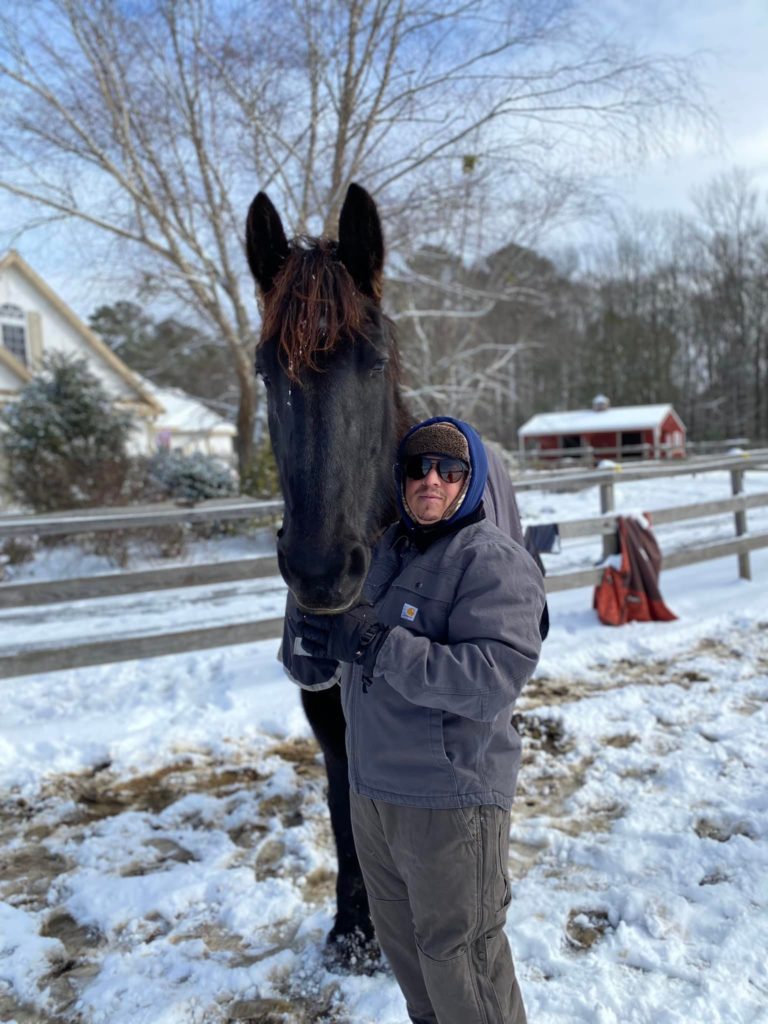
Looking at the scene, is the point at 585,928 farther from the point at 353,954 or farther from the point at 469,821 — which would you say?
the point at 469,821

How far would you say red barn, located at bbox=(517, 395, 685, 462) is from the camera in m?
29.8

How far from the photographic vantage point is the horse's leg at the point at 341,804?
2.21 meters

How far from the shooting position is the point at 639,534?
5.83 meters

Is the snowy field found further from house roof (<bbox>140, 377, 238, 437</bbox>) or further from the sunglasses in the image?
house roof (<bbox>140, 377, 238, 437</bbox>)

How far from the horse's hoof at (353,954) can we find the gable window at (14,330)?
23.0 meters

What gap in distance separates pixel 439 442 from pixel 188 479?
441 inches

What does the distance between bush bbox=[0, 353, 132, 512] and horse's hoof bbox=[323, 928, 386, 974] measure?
1015 centimetres

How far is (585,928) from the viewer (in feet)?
7.14

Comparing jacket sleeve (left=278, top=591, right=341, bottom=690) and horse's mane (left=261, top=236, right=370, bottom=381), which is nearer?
horse's mane (left=261, top=236, right=370, bottom=381)

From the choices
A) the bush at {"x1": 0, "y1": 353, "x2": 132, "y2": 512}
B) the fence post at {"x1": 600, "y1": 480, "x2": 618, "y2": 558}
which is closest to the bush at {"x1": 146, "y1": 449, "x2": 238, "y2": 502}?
the bush at {"x1": 0, "y1": 353, "x2": 132, "y2": 512}

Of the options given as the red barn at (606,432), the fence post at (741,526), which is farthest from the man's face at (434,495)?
the red barn at (606,432)

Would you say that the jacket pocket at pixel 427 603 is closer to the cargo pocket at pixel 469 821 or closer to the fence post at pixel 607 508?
the cargo pocket at pixel 469 821

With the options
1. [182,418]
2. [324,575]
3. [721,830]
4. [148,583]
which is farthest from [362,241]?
[182,418]

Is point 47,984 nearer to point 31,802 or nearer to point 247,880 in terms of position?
point 247,880
